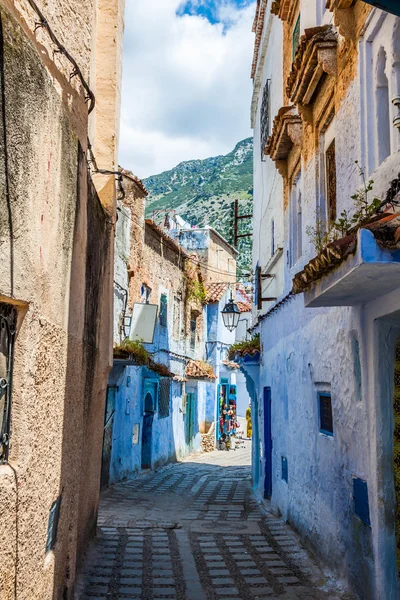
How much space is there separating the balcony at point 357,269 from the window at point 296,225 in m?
3.80

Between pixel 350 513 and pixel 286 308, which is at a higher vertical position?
pixel 286 308

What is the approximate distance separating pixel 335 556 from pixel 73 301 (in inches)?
153

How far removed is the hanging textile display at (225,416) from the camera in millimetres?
29531

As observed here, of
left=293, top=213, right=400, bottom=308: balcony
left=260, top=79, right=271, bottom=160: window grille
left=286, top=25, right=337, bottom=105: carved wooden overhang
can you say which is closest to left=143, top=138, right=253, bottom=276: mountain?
left=260, top=79, right=271, bottom=160: window grille

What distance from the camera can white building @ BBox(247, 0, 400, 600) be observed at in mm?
5008

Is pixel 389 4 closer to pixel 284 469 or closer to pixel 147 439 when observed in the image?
pixel 284 469

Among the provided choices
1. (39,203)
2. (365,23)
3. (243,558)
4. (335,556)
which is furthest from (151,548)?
(365,23)

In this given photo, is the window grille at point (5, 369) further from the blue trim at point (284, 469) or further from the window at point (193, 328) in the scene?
the window at point (193, 328)

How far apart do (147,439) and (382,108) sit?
15.2m

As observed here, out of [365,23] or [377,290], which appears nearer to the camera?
[377,290]

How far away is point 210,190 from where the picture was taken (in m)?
97.9

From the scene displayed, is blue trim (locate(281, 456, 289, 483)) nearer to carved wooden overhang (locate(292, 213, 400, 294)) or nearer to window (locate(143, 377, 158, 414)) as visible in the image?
carved wooden overhang (locate(292, 213, 400, 294))

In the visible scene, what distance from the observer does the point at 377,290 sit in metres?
4.98

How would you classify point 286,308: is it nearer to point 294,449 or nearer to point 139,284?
point 294,449
